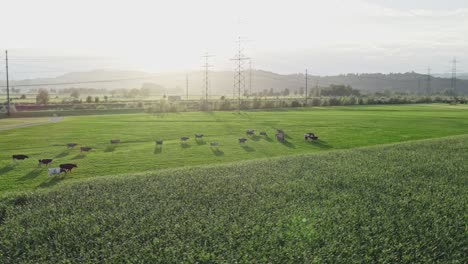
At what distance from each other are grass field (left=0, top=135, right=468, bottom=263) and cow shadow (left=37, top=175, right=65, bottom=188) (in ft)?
12.6

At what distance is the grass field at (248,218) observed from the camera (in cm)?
1052

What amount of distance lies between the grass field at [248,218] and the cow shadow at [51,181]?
12.6ft

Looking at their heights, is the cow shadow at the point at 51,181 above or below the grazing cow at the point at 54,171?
below

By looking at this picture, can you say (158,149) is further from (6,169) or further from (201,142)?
(6,169)

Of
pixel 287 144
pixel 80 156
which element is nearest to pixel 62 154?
pixel 80 156

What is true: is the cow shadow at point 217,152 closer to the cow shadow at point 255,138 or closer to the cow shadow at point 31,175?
the cow shadow at point 255,138

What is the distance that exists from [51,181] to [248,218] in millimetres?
13585

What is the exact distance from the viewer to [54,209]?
1385cm

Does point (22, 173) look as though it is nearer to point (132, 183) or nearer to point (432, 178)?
point (132, 183)

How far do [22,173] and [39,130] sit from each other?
85.3 ft

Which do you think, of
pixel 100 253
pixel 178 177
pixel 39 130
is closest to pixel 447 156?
pixel 178 177

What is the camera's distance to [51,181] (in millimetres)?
20938

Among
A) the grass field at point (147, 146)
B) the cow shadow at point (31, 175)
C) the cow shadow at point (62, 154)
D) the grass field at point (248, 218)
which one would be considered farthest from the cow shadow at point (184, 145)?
the grass field at point (248, 218)

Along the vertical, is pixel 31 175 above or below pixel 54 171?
below
